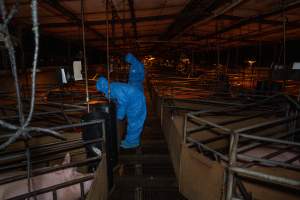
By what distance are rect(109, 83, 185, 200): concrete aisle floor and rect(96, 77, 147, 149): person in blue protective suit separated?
1.09 feet

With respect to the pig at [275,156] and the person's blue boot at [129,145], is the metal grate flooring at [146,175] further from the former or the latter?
the pig at [275,156]

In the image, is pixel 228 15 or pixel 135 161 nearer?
pixel 135 161

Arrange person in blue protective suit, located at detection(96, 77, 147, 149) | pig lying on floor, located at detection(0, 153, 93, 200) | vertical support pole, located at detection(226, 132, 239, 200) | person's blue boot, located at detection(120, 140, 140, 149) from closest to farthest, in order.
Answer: vertical support pole, located at detection(226, 132, 239, 200)
pig lying on floor, located at detection(0, 153, 93, 200)
person in blue protective suit, located at detection(96, 77, 147, 149)
person's blue boot, located at detection(120, 140, 140, 149)

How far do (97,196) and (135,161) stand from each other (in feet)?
5.90

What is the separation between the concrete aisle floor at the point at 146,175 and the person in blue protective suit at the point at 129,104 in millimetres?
333

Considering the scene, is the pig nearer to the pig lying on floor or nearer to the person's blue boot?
the person's blue boot

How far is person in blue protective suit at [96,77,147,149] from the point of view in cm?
471

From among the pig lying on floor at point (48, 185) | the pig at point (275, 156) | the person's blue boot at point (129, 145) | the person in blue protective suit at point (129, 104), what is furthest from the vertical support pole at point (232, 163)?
Answer: the person's blue boot at point (129, 145)

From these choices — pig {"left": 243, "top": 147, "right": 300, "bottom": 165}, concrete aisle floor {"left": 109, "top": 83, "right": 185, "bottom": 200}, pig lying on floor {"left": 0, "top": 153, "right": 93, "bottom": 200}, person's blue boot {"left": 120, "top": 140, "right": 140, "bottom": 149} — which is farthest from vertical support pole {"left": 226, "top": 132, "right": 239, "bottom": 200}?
person's blue boot {"left": 120, "top": 140, "right": 140, "bottom": 149}

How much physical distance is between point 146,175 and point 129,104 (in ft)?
4.97

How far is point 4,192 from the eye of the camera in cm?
318

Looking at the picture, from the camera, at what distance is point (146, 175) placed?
4.43 metres

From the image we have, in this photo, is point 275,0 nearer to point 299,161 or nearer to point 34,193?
point 299,161

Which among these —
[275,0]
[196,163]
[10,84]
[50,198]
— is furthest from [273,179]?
[10,84]
